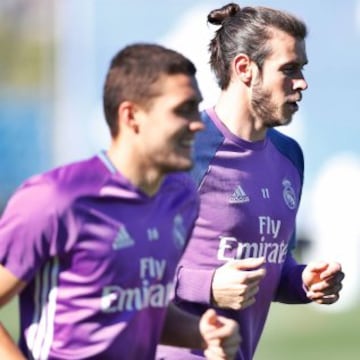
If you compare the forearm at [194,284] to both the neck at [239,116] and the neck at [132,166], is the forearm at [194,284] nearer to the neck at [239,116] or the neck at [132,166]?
the neck at [239,116]

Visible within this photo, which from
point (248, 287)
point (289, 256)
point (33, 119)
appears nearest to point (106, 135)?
point (33, 119)

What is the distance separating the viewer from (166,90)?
5254mm

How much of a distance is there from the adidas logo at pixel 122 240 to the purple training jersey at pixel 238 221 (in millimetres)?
1142

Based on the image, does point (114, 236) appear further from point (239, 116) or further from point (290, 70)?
point (290, 70)

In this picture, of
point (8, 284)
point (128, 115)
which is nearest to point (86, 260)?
point (8, 284)

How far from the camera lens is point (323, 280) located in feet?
21.6

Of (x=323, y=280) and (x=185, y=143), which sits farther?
(x=323, y=280)

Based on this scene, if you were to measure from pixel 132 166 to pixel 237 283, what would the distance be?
0.96 m

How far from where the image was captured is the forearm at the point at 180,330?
5578 millimetres

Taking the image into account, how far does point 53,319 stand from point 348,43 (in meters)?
10.3

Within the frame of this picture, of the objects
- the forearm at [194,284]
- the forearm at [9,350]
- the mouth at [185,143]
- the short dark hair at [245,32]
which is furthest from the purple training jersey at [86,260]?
the short dark hair at [245,32]

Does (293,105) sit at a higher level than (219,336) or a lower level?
higher

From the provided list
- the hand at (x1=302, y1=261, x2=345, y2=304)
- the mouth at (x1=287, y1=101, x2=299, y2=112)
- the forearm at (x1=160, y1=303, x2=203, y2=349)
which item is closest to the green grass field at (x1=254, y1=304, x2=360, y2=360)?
the hand at (x1=302, y1=261, x2=345, y2=304)

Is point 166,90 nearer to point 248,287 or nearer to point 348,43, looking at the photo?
point 248,287
